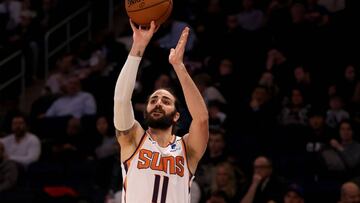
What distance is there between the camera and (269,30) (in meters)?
11.9

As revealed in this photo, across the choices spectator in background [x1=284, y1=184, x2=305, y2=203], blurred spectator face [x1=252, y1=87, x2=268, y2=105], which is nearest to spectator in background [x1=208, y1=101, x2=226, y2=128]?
blurred spectator face [x1=252, y1=87, x2=268, y2=105]

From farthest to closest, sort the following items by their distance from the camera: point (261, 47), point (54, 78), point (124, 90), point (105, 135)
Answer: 1. point (54, 78)
2. point (261, 47)
3. point (105, 135)
4. point (124, 90)

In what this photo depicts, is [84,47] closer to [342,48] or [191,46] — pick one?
[191,46]

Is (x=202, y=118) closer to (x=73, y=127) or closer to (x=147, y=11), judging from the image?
(x=147, y=11)

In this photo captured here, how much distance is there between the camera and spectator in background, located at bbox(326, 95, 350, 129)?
1020 cm

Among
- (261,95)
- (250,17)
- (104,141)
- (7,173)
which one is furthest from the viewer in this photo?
(250,17)

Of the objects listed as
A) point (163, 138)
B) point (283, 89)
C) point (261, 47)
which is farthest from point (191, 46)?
point (163, 138)

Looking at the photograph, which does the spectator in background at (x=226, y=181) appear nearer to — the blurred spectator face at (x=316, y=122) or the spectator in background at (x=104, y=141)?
the blurred spectator face at (x=316, y=122)

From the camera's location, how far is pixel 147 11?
5988 millimetres

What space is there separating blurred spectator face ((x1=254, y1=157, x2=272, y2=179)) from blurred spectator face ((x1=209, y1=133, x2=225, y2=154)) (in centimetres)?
67

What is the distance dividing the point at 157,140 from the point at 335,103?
15.5ft

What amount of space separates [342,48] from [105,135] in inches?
125

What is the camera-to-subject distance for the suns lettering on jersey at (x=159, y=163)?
5.75 metres

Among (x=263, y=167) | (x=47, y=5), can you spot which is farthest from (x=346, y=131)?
(x=47, y=5)
